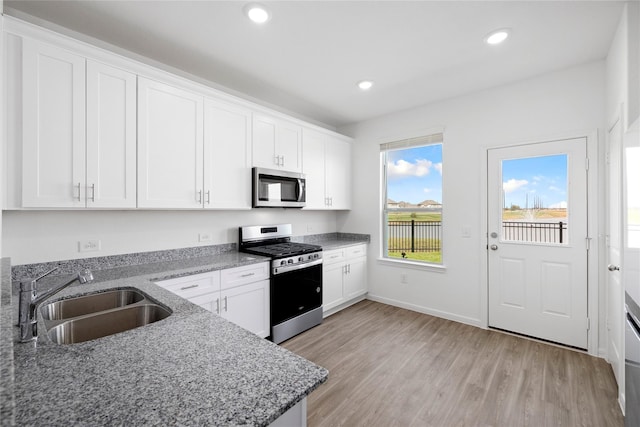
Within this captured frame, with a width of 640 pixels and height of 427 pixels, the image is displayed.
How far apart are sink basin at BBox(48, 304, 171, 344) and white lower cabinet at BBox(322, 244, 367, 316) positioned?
2194 mm

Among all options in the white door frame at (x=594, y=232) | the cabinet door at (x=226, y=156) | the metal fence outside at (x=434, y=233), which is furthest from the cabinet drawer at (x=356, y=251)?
the white door frame at (x=594, y=232)

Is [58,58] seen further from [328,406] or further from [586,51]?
[586,51]

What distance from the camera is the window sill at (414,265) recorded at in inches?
140

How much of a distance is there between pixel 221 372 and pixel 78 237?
206cm

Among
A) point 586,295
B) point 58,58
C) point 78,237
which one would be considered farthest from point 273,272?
point 586,295

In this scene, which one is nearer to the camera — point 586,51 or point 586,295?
point 586,51

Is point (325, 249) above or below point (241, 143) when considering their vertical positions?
below

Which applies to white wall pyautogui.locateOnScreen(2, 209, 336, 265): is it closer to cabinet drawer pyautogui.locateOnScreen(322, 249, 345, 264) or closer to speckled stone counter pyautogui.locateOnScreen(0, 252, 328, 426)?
cabinet drawer pyautogui.locateOnScreen(322, 249, 345, 264)

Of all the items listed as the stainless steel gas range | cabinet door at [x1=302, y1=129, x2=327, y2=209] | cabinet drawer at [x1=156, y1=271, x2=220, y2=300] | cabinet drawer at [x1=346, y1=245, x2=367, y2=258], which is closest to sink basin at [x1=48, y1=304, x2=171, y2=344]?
cabinet drawer at [x1=156, y1=271, x2=220, y2=300]

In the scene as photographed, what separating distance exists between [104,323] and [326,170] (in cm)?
301

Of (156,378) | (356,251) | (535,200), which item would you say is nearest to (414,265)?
(356,251)

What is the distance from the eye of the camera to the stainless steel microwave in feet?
9.76

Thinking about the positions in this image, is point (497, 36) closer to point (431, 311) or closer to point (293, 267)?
point (293, 267)

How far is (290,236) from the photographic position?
A: 373cm
